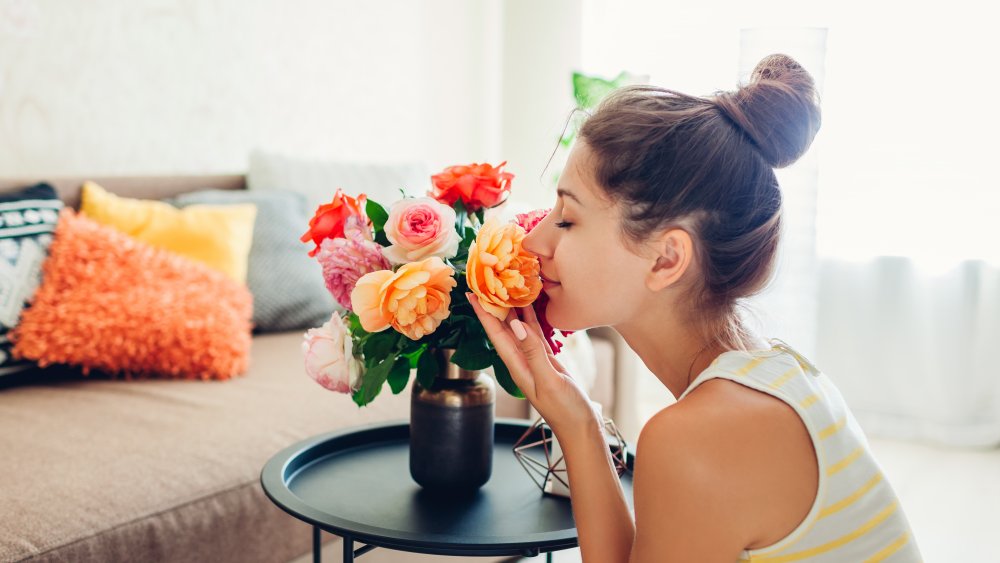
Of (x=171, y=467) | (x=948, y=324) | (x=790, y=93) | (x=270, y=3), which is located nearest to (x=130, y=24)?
(x=270, y=3)

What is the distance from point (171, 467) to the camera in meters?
1.47

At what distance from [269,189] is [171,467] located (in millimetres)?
1333

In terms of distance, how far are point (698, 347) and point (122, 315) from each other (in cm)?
135

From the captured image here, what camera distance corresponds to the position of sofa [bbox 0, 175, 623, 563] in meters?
1.28

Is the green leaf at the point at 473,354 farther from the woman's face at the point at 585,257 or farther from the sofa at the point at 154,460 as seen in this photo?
the sofa at the point at 154,460

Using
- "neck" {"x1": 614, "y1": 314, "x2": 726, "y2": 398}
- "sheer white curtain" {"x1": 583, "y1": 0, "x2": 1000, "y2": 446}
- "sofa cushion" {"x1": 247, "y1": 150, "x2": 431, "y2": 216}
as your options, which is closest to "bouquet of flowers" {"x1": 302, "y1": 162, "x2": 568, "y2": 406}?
"neck" {"x1": 614, "y1": 314, "x2": 726, "y2": 398}

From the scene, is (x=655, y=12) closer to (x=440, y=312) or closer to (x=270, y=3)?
(x=270, y=3)

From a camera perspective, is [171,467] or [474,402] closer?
[474,402]

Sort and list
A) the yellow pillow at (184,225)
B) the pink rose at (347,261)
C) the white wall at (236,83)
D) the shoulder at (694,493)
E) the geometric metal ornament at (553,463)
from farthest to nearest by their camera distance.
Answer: the white wall at (236,83) < the yellow pillow at (184,225) < the geometric metal ornament at (553,463) < the pink rose at (347,261) < the shoulder at (694,493)

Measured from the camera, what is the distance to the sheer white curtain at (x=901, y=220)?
2.99 metres

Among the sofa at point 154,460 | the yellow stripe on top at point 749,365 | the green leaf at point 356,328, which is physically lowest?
the sofa at point 154,460

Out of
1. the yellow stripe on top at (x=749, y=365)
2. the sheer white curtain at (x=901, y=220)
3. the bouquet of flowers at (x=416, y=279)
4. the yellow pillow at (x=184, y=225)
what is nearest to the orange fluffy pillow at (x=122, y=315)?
the yellow pillow at (x=184, y=225)

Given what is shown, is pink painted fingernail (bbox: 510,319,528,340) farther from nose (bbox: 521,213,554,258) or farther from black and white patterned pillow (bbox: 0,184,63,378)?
black and white patterned pillow (bbox: 0,184,63,378)

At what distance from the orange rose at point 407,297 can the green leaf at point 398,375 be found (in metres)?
0.11
